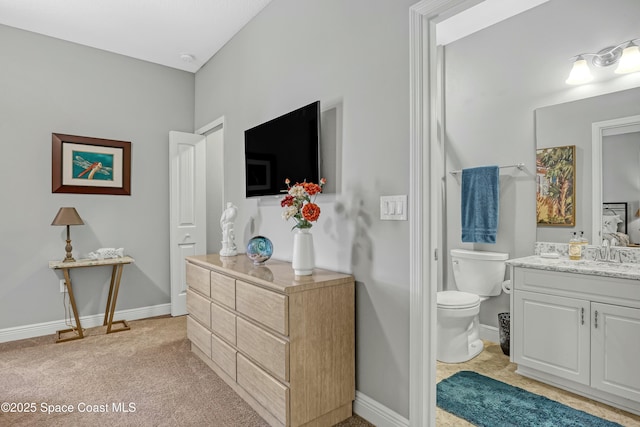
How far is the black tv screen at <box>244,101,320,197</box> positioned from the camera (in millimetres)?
2217

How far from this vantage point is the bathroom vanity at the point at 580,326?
200 centimetres

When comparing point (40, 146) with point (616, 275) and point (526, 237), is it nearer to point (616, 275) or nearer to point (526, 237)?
point (526, 237)

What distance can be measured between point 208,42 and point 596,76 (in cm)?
324

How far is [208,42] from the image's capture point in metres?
3.52

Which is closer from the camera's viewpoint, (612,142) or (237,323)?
(237,323)

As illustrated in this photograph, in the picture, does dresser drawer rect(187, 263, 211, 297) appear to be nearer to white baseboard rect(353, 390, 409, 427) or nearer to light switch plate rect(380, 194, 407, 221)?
white baseboard rect(353, 390, 409, 427)

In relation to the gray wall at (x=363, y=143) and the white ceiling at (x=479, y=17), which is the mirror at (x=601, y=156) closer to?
the white ceiling at (x=479, y=17)

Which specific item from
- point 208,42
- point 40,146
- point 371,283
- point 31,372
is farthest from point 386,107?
point 40,146

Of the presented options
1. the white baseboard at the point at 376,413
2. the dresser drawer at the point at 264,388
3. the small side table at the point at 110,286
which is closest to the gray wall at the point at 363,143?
the white baseboard at the point at 376,413

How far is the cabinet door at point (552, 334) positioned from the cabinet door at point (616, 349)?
0.05m

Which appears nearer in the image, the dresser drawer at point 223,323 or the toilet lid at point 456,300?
the dresser drawer at point 223,323

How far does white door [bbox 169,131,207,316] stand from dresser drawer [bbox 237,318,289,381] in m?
2.12

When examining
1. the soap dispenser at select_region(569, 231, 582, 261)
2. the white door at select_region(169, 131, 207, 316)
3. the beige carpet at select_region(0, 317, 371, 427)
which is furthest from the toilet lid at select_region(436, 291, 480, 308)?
the white door at select_region(169, 131, 207, 316)

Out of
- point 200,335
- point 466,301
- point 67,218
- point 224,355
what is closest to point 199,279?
point 200,335
